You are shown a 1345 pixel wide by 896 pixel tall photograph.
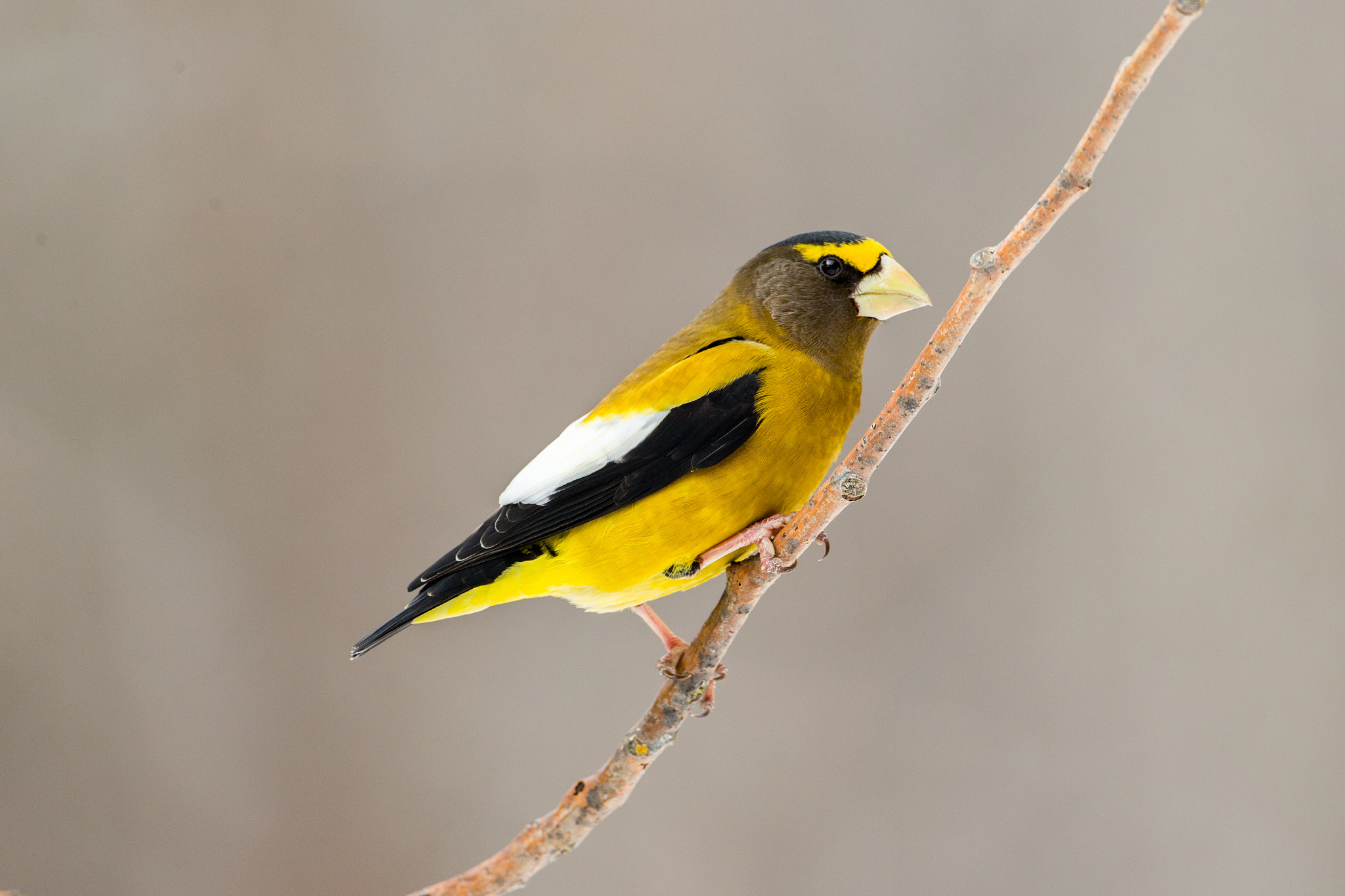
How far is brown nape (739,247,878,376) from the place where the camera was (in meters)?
1.71

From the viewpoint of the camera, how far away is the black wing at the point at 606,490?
1559 mm

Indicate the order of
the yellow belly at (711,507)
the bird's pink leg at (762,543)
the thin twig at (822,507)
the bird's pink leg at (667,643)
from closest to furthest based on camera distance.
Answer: the thin twig at (822,507), the bird's pink leg at (762,543), the yellow belly at (711,507), the bird's pink leg at (667,643)

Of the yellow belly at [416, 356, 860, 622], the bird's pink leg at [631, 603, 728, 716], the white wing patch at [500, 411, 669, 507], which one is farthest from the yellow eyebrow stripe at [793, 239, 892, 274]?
the bird's pink leg at [631, 603, 728, 716]

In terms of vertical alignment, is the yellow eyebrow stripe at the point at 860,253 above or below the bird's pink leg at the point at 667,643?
above

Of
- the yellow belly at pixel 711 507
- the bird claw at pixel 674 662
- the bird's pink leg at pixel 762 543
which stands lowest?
the bird claw at pixel 674 662

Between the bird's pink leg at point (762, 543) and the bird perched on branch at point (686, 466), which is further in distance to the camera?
the bird perched on branch at point (686, 466)

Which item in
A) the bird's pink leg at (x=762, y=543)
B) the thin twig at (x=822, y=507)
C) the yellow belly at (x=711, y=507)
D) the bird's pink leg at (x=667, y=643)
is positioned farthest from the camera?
the bird's pink leg at (x=667, y=643)

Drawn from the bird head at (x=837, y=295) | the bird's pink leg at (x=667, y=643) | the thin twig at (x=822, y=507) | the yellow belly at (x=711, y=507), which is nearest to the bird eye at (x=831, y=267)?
the bird head at (x=837, y=295)

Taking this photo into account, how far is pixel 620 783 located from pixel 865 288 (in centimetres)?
90

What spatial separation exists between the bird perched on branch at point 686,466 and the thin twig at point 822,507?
0.37 ft

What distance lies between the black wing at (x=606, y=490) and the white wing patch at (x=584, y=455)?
0.01 meters

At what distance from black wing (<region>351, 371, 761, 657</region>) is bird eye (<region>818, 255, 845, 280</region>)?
250 mm

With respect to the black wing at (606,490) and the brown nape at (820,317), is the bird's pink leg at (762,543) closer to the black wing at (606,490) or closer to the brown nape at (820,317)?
the black wing at (606,490)

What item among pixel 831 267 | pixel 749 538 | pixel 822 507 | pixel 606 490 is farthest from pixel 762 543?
pixel 831 267
